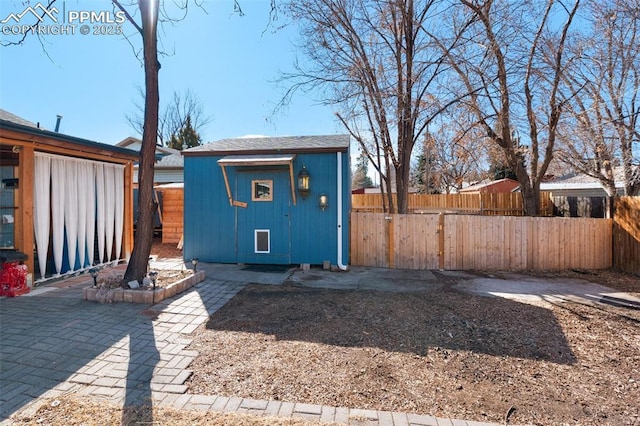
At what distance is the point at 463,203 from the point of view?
43.7 feet

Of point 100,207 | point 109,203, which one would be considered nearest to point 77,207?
point 100,207

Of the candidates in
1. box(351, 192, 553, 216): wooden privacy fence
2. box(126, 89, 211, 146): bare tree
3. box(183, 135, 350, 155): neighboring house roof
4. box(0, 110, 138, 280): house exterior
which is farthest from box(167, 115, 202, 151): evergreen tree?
box(0, 110, 138, 280): house exterior

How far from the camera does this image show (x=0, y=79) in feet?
17.4

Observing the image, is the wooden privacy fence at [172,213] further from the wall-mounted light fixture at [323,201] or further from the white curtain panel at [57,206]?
the wall-mounted light fixture at [323,201]

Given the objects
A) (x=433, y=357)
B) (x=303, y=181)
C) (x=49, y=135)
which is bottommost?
(x=433, y=357)

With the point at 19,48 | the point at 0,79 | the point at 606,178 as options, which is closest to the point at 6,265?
the point at 0,79

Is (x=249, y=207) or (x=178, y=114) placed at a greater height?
(x=178, y=114)

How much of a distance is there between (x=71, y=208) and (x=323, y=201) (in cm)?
469

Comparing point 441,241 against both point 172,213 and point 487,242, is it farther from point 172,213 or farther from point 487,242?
point 172,213

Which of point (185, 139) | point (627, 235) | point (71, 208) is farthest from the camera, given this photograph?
point (185, 139)

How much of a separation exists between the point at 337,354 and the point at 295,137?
6067 mm

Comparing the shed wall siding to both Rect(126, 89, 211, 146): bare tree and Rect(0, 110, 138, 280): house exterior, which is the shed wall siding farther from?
Rect(126, 89, 211, 146): bare tree

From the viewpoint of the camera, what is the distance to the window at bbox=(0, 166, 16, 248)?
17.9ft

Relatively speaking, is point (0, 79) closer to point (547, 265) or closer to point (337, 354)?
point (337, 354)
